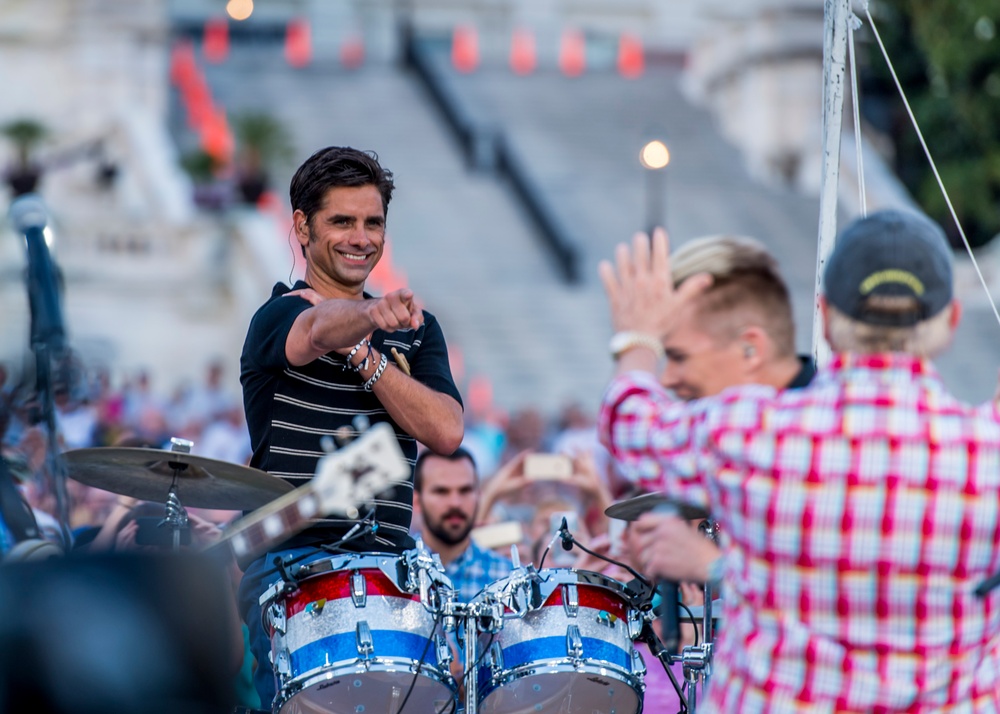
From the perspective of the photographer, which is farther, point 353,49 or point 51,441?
point 353,49

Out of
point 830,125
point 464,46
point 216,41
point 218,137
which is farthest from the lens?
point 464,46

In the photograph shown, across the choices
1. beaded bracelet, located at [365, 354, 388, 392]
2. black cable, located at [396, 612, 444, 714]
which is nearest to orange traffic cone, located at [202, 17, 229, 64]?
beaded bracelet, located at [365, 354, 388, 392]

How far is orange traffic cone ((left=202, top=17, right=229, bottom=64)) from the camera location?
32719mm

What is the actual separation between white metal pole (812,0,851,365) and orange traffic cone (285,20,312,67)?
28248mm

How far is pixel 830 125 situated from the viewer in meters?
5.91

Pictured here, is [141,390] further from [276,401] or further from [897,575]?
[897,575]

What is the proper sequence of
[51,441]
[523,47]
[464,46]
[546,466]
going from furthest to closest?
1. [523,47]
2. [464,46]
3. [546,466]
4. [51,441]

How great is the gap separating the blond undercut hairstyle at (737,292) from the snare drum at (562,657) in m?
1.63

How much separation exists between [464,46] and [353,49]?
2.39 metres

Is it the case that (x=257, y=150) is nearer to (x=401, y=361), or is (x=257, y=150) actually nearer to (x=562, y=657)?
(x=401, y=361)

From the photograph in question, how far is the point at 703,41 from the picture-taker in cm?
3450

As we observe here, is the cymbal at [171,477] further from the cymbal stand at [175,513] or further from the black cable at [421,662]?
the black cable at [421,662]

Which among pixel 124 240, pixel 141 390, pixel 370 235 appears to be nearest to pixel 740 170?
pixel 124 240

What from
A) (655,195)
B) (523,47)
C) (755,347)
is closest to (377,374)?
(755,347)
